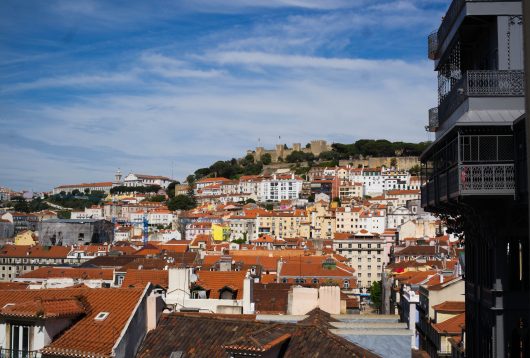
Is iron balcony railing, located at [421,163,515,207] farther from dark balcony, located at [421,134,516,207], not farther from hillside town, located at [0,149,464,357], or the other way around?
hillside town, located at [0,149,464,357]

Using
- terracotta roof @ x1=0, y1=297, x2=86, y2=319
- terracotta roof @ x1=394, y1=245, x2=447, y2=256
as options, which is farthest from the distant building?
terracotta roof @ x1=0, y1=297, x2=86, y2=319

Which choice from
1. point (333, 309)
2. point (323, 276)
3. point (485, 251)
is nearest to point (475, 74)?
point (485, 251)

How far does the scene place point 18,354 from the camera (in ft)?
40.1

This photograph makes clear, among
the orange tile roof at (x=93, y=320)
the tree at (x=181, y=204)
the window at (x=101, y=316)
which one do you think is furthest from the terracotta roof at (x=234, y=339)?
the tree at (x=181, y=204)

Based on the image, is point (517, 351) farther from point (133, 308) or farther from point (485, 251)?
point (133, 308)

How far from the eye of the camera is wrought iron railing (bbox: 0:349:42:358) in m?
12.1

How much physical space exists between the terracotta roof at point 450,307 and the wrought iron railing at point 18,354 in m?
23.4

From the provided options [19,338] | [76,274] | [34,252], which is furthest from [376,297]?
[19,338]

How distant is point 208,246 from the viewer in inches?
3477

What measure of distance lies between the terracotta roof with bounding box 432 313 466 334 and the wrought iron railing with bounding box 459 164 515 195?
73.1ft

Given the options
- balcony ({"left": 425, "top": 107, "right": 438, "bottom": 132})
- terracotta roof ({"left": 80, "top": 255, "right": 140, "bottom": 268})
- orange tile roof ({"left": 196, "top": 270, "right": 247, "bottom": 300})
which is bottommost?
terracotta roof ({"left": 80, "top": 255, "right": 140, "bottom": 268})

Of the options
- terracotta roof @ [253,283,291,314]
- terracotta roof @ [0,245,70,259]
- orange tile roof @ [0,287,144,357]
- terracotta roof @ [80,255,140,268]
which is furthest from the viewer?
terracotta roof @ [0,245,70,259]

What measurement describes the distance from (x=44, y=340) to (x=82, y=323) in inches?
31.5

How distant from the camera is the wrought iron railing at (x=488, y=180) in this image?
8.71m
